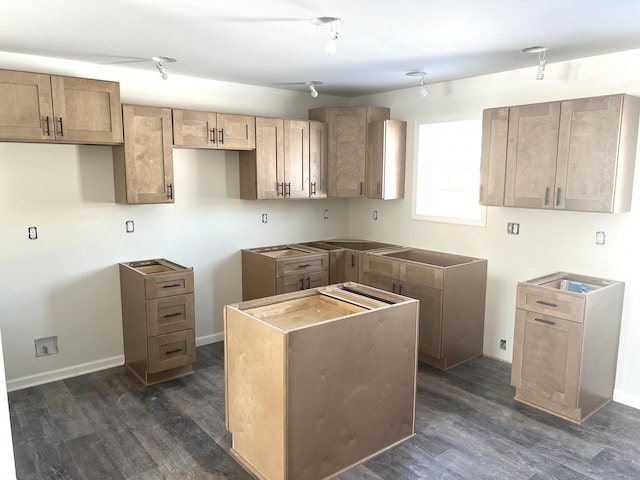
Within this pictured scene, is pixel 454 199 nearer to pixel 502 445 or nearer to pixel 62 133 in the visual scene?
pixel 502 445

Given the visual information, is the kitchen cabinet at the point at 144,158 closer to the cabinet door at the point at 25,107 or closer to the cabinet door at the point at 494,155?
the cabinet door at the point at 25,107

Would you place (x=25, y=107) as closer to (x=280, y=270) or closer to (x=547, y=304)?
(x=280, y=270)

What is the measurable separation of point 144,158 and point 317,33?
1819mm

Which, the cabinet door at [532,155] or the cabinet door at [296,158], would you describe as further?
the cabinet door at [296,158]

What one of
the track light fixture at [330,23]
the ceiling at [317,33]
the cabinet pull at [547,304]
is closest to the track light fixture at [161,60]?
the ceiling at [317,33]

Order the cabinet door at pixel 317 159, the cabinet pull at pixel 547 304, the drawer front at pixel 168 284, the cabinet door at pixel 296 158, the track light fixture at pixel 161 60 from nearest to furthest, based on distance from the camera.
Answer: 1. the cabinet pull at pixel 547 304
2. the track light fixture at pixel 161 60
3. the drawer front at pixel 168 284
4. the cabinet door at pixel 296 158
5. the cabinet door at pixel 317 159

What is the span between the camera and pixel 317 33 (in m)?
2.92

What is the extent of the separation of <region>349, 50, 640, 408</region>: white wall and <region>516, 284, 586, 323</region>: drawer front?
2.08 ft

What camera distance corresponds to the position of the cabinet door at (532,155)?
137 inches

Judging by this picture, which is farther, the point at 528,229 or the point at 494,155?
the point at 528,229

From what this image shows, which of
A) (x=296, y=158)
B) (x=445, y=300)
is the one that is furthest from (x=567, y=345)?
(x=296, y=158)

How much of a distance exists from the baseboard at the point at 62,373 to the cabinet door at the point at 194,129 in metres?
2.01

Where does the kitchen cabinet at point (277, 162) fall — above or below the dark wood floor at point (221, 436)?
above

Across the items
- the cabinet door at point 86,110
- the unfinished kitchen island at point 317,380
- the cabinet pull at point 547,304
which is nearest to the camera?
the unfinished kitchen island at point 317,380
